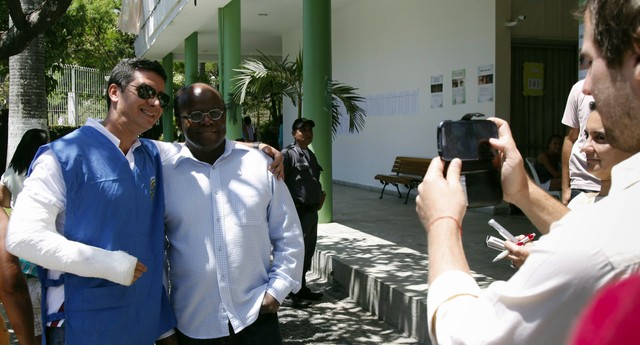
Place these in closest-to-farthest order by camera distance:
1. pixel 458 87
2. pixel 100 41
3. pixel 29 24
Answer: pixel 29 24
pixel 458 87
pixel 100 41

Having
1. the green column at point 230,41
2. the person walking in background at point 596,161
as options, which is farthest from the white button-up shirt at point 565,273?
the green column at point 230,41

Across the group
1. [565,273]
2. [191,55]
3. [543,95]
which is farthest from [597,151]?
[191,55]

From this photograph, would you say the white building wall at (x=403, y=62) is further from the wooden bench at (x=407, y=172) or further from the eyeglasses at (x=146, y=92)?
the eyeglasses at (x=146, y=92)

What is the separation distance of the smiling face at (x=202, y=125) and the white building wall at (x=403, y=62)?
27.5 feet

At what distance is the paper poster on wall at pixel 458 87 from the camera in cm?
1163

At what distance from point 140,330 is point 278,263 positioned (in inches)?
28.4

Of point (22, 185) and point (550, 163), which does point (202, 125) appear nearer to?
point (22, 185)

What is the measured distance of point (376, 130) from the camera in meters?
15.2

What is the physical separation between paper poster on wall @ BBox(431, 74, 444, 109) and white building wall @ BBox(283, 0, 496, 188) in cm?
11

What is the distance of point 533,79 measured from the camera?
11.3 metres

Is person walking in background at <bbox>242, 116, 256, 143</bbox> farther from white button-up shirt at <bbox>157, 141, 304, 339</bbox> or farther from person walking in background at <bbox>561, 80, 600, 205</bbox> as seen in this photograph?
white button-up shirt at <bbox>157, 141, 304, 339</bbox>

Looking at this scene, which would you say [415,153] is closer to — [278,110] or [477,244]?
[477,244]

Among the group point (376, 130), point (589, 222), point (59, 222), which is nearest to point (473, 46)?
point (376, 130)

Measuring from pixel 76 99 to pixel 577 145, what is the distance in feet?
96.3
